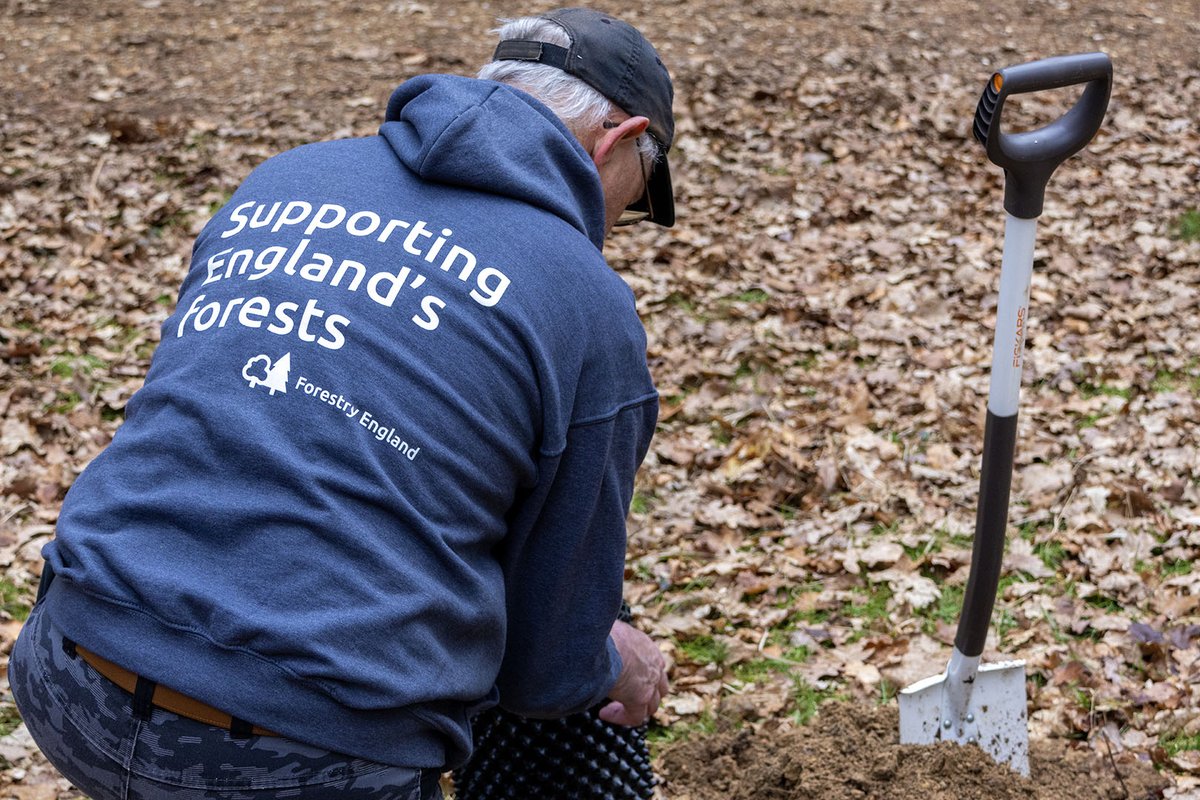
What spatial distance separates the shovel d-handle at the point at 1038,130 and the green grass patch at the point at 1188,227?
4211 millimetres

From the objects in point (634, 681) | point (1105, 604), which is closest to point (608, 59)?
point (634, 681)

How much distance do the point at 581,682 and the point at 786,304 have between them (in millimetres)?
3960

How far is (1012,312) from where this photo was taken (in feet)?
8.91

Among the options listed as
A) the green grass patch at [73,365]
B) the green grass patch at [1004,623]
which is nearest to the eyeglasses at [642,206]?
the green grass patch at [1004,623]

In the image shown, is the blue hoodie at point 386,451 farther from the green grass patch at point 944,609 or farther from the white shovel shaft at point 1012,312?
the green grass patch at point 944,609

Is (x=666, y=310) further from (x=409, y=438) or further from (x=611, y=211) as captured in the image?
(x=409, y=438)

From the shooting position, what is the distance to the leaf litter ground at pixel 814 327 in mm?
3643

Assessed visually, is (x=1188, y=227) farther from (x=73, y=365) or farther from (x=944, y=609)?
(x=73, y=365)


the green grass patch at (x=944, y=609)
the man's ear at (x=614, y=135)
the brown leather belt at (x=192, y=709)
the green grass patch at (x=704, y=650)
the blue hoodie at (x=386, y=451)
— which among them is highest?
the man's ear at (x=614, y=135)

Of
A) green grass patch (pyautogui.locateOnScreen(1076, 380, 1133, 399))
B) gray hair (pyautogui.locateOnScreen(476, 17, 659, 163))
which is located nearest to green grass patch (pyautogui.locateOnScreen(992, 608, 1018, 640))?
green grass patch (pyautogui.locateOnScreen(1076, 380, 1133, 399))

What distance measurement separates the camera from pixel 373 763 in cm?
182

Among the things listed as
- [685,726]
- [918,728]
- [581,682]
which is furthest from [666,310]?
[581,682]

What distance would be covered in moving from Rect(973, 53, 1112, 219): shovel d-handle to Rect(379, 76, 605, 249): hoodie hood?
3.11ft

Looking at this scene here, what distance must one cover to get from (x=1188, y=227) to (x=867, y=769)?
4.64m
